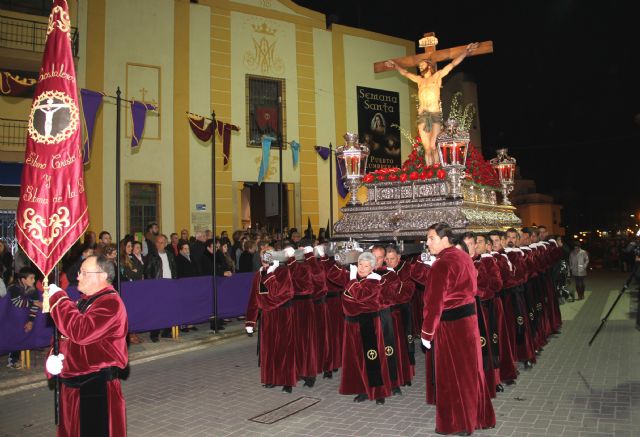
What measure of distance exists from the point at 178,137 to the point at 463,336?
46.4 ft

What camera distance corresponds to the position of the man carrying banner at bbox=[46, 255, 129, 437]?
3521 millimetres

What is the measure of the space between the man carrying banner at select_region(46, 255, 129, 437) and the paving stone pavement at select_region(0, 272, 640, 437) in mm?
1593

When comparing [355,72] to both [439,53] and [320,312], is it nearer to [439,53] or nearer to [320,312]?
[439,53]

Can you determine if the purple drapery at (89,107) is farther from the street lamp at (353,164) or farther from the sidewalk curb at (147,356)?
the street lamp at (353,164)

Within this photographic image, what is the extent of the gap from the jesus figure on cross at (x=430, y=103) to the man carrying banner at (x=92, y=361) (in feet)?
20.0

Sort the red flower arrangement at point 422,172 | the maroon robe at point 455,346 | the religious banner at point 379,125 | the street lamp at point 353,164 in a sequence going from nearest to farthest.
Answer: the maroon robe at point 455,346
the red flower arrangement at point 422,172
the street lamp at point 353,164
the religious banner at point 379,125

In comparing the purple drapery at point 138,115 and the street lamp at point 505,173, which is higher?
the purple drapery at point 138,115

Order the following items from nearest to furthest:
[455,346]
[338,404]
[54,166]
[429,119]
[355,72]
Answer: [455,346], [54,166], [338,404], [429,119], [355,72]

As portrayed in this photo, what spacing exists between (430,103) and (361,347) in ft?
15.2

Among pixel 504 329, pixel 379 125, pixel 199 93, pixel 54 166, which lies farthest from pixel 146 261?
pixel 379 125

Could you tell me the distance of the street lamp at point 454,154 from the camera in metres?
7.55

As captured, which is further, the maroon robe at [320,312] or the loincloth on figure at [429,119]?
the loincloth on figure at [429,119]

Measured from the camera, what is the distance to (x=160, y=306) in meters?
9.30

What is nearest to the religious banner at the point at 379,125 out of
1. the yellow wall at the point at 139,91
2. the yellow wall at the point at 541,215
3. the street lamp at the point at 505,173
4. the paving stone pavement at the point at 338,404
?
the yellow wall at the point at 139,91
